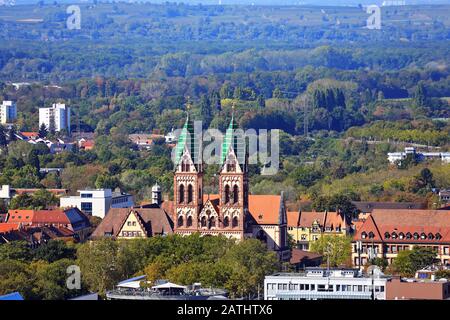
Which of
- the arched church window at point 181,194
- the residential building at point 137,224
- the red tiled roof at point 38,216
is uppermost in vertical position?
the arched church window at point 181,194

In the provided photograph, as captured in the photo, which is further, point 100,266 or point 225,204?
point 225,204

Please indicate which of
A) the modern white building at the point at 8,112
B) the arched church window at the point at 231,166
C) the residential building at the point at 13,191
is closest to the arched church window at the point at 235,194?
the arched church window at the point at 231,166

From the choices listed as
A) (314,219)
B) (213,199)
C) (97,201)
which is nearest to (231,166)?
(213,199)

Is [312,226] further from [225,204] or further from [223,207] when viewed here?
[225,204]

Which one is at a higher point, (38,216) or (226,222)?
(226,222)

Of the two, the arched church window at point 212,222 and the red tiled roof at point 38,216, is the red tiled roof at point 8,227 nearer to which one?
the red tiled roof at point 38,216

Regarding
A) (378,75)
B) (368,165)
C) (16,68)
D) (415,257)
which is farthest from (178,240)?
(16,68)
